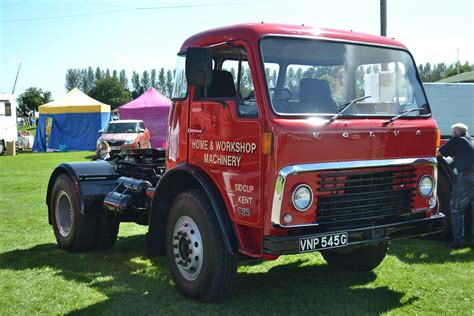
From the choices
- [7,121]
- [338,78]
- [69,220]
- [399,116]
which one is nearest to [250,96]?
[338,78]

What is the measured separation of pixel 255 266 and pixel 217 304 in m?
1.58

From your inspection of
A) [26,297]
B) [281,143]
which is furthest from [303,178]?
[26,297]

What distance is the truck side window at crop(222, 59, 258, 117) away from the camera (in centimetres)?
464

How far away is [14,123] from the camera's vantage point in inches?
1195

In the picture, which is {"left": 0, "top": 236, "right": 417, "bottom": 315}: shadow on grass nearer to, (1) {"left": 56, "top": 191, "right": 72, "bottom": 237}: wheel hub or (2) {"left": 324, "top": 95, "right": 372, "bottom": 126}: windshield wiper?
(1) {"left": 56, "top": 191, "right": 72, "bottom": 237}: wheel hub

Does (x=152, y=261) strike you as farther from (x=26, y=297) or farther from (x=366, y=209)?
(x=366, y=209)

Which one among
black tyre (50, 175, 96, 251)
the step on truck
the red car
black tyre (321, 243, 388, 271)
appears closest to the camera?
the step on truck

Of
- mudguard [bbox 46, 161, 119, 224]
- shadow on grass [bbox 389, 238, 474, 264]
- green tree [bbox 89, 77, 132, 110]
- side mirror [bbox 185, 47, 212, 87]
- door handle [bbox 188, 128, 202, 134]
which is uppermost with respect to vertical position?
green tree [bbox 89, 77, 132, 110]

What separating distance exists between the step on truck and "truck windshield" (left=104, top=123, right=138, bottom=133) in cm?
1826

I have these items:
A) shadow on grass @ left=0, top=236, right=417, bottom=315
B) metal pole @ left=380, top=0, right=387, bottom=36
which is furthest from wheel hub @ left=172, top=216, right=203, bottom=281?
metal pole @ left=380, top=0, right=387, bottom=36

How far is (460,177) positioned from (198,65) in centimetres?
427

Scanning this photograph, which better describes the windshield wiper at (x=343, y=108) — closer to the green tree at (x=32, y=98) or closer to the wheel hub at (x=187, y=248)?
the wheel hub at (x=187, y=248)

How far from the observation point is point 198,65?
471 centimetres

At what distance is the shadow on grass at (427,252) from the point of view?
6.76m
